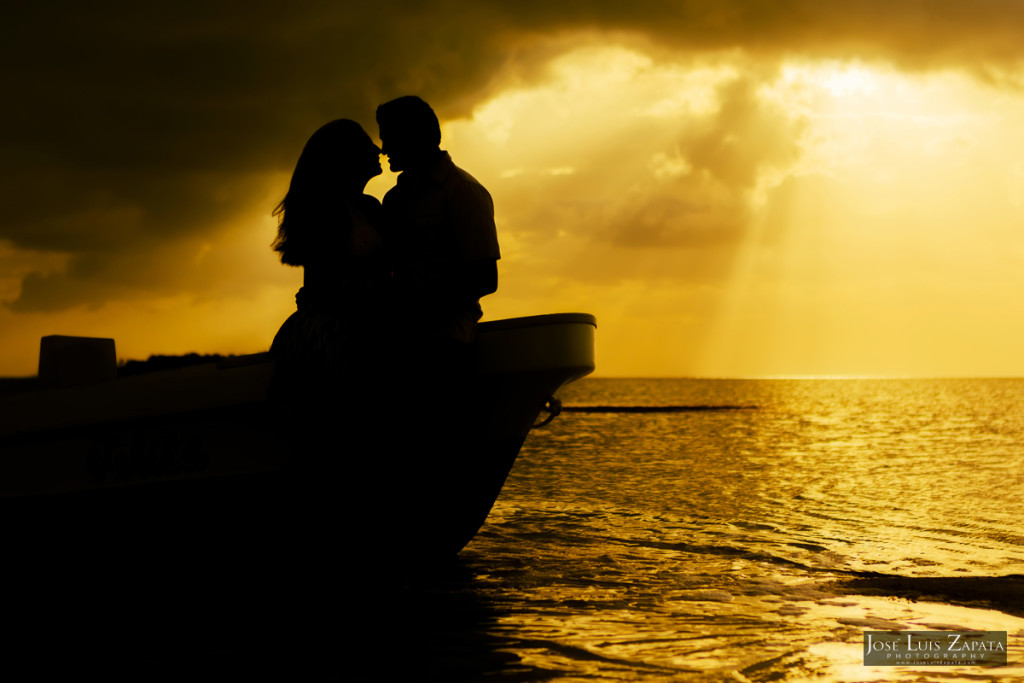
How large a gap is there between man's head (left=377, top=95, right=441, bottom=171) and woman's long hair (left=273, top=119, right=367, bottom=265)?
0.67ft

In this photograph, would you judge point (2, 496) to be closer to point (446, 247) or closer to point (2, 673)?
point (2, 673)

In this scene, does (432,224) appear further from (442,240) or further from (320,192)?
(320,192)

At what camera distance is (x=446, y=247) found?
5.34m

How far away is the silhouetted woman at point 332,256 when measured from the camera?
→ 509cm

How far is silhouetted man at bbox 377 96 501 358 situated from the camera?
5.23m

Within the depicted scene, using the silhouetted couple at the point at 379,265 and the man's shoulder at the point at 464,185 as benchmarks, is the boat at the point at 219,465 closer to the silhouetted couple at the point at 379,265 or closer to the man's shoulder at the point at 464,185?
the silhouetted couple at the point at 379,265

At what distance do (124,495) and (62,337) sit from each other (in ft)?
4.48

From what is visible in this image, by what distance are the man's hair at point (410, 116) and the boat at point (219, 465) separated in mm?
1341

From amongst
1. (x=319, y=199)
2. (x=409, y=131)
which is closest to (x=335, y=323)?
(x=319, y=199)

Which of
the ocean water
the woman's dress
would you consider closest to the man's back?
the woman's dress

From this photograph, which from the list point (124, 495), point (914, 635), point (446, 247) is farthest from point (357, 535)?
point (914, 635)

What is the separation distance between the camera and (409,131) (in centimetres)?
527

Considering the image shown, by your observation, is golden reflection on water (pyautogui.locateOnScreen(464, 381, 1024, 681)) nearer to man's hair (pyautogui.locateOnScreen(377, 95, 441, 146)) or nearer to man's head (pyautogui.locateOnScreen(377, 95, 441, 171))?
man's head (pyautogui.locateOnScreen(377, 95, 441, 171))

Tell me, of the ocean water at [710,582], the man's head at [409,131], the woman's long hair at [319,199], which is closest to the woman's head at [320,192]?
the woman's long hair at [319,199]
